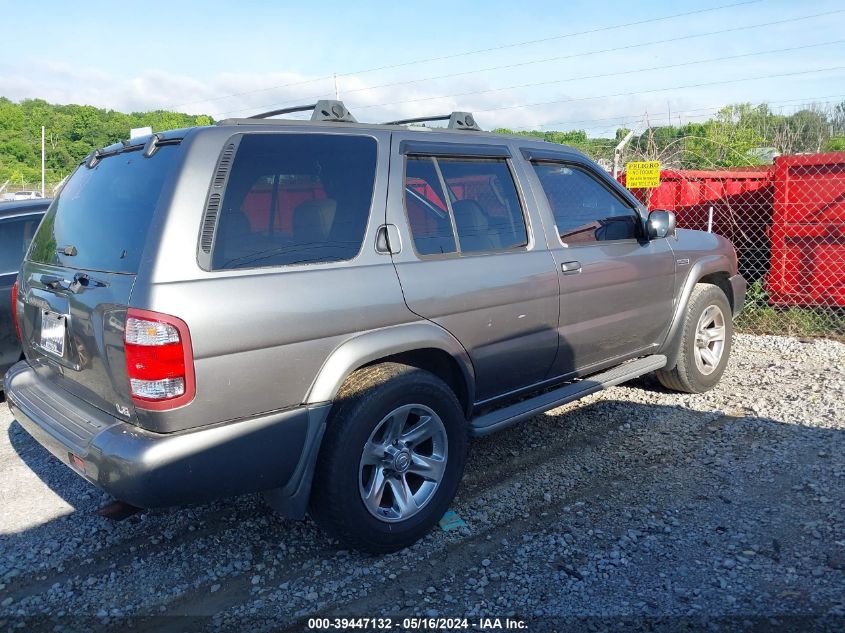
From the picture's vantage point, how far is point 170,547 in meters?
3.32

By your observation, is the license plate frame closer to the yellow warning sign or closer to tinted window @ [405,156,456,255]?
tinted window @ [405,156,456,255]

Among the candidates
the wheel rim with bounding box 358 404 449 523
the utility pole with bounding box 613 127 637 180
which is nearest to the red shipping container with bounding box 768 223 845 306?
the utility pole with bounding box 613 127 637 180

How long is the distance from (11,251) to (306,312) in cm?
393

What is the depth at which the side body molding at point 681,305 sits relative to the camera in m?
4.88

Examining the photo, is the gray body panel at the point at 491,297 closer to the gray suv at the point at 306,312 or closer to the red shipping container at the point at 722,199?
the gray suv at the point at 306,312

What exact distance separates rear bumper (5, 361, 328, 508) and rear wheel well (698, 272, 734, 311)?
12.2 ft

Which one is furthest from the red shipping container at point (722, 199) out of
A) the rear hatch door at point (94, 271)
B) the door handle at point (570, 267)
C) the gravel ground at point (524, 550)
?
the rear hatch door at point (94, 271)

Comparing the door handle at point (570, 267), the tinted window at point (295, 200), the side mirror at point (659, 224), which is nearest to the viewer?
the tinted window at point (295, 200)

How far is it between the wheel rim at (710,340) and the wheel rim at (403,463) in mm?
2776

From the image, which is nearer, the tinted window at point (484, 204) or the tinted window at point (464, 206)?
the tinted window at point (464, 206)

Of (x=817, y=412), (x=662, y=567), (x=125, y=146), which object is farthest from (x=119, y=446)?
(x=817, y=412)

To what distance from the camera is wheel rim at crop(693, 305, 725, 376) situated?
5.23m

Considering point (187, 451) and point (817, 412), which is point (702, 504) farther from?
point (187, 451)

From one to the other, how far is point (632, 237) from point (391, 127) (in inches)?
77.9
